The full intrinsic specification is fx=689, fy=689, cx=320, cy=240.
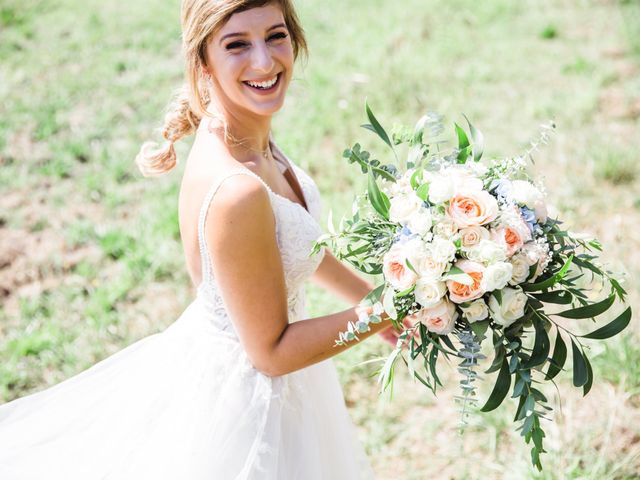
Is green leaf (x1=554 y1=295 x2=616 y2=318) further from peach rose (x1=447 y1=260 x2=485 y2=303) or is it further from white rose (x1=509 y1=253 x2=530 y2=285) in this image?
peach rose (x1=447 y1=260 x2=485 y2=303)

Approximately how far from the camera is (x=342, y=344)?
1901 mm

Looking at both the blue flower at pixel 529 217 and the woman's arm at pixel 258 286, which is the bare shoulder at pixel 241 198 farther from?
the blue flower at pixel 529 217

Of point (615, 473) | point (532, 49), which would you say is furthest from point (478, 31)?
point (615, 473)

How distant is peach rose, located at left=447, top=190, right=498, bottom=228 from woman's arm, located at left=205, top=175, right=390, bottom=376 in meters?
0.38

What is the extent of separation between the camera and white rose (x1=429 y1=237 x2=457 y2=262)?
1.68m

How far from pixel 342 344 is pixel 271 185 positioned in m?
0.60

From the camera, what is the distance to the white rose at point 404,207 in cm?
176

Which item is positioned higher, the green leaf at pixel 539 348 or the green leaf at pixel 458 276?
the green leaf at pixel 458 276

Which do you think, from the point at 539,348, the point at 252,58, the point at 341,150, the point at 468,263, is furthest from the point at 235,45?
the point at 341,150

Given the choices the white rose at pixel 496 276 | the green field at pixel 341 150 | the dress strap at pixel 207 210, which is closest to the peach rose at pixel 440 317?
the white rose at pixel 496 276

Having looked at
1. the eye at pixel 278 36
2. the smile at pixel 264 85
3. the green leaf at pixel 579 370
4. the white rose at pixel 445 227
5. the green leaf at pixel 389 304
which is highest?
the eye at pixel 278 36

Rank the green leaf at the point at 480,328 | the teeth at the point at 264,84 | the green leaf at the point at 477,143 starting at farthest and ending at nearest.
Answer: the teeth at the point at 264,84, the green leaf at the point at 477,143, the green leaf at the point at 480,328

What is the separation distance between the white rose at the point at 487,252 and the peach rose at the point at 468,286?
0.02m

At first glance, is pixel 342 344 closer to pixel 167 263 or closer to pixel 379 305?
pixel 379 305
